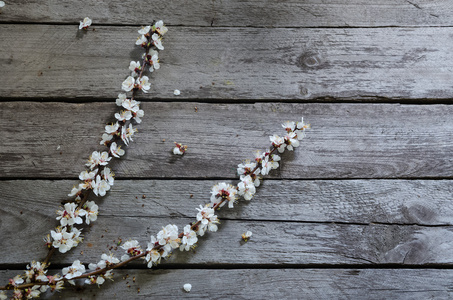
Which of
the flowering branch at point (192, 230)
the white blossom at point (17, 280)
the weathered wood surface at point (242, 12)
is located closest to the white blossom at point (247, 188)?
the flowering branch at point (192, 230)

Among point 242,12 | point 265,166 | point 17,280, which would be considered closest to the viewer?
point 17,280

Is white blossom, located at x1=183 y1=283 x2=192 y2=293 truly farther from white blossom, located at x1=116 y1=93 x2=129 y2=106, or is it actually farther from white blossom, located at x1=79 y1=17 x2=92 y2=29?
white blossom, located at x1=79 y1=17 x2=92 y2=29

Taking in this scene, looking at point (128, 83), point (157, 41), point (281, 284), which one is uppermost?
point (157, 41)

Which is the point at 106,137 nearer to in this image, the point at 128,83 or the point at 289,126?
the point at 128,83

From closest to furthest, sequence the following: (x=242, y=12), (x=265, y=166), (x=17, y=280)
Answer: (x=17, y=280), (x=265, y=166), (x=242, y=12)

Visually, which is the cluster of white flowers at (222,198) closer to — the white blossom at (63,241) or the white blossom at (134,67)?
the white blossom at (63,241)

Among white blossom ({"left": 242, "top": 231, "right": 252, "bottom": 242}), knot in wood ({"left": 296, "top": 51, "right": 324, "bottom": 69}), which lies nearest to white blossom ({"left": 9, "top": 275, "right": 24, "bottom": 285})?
white blossom ({"left": 242, "top": 231, "right": 252, "bottom": 242})

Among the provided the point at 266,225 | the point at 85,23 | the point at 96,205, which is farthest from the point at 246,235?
the point at 85,23
